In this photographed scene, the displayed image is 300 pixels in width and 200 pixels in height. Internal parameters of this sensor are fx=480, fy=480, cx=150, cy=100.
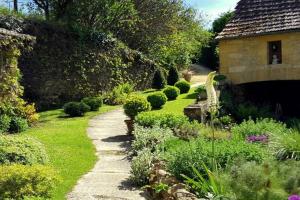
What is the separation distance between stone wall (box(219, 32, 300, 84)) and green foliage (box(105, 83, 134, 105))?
6.47 meters

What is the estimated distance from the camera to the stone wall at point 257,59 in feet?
68.5

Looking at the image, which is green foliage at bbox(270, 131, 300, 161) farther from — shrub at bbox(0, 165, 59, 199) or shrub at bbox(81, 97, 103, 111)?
shrub at bbox(81, 97, 103, 111)

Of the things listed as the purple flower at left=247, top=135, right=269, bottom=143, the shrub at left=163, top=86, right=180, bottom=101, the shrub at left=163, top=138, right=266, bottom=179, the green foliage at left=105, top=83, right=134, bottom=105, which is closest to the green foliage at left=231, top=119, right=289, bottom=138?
the purple flower at left=247, top=135, right=269, bottom=143

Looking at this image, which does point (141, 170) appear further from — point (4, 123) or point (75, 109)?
point (75, 109)

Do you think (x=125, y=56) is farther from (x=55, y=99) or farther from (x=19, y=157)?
(x=19, y=157)

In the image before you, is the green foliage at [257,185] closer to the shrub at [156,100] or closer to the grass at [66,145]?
the grass at [66,145]

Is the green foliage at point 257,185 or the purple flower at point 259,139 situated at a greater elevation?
the green foliage at point 257,185

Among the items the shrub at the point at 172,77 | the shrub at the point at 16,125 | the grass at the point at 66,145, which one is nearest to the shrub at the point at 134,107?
the grass at the point at 66,145

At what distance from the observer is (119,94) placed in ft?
88.4

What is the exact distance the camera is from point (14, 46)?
18453 mm

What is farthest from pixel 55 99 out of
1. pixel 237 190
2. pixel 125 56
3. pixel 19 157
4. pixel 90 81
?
pixel 237 190

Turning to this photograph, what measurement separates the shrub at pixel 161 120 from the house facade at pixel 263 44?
7.54 metres

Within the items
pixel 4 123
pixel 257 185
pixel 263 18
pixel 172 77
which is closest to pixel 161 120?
pixel 4 123

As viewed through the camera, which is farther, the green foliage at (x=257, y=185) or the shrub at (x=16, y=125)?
the shrub at (x=16, y=125)
